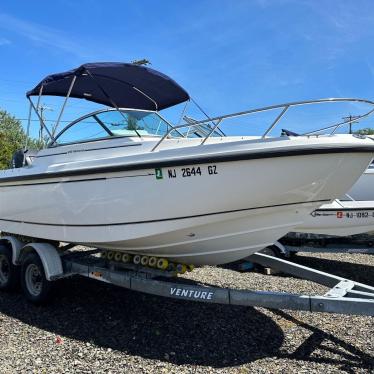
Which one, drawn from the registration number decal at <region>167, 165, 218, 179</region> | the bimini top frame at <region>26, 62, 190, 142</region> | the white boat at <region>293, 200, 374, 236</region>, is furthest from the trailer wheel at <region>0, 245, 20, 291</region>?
the white boat at <region>293, 200, 374, 236</region>

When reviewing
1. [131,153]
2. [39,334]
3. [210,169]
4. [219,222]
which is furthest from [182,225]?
[39,334]

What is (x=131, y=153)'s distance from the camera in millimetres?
4617

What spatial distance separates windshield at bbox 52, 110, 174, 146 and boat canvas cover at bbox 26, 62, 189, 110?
35cm

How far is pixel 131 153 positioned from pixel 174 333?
1.90m

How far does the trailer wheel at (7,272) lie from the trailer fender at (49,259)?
51 centimetres

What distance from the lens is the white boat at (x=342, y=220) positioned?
6.77m

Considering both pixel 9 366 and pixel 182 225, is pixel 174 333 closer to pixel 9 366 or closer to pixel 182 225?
pixel 182 225

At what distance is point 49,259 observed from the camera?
513 centimetres

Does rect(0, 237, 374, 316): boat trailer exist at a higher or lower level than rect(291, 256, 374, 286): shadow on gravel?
higher

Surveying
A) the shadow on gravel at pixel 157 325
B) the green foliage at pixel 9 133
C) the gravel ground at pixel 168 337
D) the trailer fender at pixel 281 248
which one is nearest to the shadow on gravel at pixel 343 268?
the trailer fender at pixel 281 248

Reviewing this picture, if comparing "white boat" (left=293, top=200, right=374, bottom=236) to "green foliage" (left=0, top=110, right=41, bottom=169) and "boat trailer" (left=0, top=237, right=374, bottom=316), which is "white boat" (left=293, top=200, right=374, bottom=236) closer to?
"boat trailer" (left=0, top=237, right=374, bottom=316)

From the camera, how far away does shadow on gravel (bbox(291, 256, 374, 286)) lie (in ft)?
22.3

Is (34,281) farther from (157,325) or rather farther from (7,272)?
(157,325)

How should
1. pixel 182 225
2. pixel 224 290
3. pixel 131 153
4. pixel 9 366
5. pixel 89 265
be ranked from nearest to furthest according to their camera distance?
pixel 9 366 < pixel 224 290 < pixel 182 225 < pixel 131 153 < pixel 89 265
